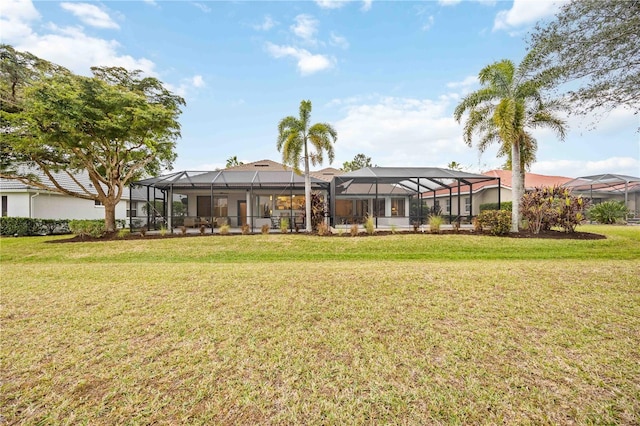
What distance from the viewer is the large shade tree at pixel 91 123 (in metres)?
11.8

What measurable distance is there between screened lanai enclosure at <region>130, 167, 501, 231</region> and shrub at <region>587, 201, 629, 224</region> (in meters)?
6.35

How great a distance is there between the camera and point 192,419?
8.14ft

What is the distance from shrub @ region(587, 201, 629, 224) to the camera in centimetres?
2053

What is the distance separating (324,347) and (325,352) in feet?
0.39

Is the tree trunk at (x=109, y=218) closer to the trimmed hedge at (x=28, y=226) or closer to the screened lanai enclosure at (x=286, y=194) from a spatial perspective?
the screened lanai enclosure at (x=286, y=194)

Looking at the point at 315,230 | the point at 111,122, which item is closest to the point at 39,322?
the point at 111,122

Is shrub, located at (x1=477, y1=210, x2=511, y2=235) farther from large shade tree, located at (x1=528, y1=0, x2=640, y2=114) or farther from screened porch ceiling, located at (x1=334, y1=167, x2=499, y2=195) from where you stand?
large shade tree, located at (x1=528, y1=0, x2=640, y2=114)

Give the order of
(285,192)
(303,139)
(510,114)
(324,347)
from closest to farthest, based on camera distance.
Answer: (324,347) → (510,114) → (303,139) → (285,192)

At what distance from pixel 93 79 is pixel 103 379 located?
13767mm

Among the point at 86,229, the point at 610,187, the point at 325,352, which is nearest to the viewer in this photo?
the point at 325,352

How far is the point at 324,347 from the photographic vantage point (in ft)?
12.1

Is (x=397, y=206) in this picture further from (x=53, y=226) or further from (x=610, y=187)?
(x=53, y=226)

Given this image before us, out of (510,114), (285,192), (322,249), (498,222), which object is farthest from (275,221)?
(510,114)

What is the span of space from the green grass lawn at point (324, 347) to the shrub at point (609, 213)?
18.3 metres
